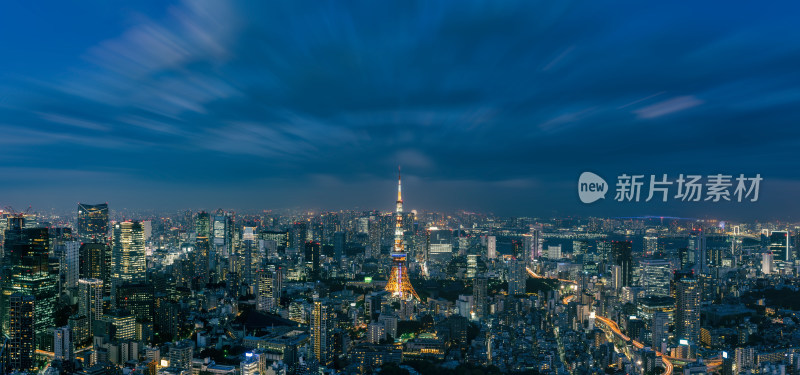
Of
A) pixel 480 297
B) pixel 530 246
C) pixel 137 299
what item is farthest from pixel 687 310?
pixel 137 299

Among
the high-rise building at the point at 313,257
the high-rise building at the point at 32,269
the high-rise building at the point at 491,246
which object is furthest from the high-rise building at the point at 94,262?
the high-rise building at the point at 491,246

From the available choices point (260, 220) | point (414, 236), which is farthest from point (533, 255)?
point (260, 220)

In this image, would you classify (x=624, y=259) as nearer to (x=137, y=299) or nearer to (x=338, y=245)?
(x=338, y=245)

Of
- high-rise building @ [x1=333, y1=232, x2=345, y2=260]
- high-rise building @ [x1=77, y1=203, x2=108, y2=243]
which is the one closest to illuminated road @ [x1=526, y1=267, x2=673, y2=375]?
high-rise building @ [x1=333, y1=232, x2=345, y2=260]

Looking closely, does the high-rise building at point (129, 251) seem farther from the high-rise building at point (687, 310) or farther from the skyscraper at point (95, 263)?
the high-rise building at point (687, 310)

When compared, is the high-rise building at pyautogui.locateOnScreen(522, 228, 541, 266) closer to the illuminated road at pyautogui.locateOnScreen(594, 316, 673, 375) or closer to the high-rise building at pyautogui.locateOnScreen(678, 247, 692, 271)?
the high-rise building at pyautogui.locateOnScreen(678, 247, 692, 271)

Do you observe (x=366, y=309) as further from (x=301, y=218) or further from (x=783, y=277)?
(x=783, y=277)
